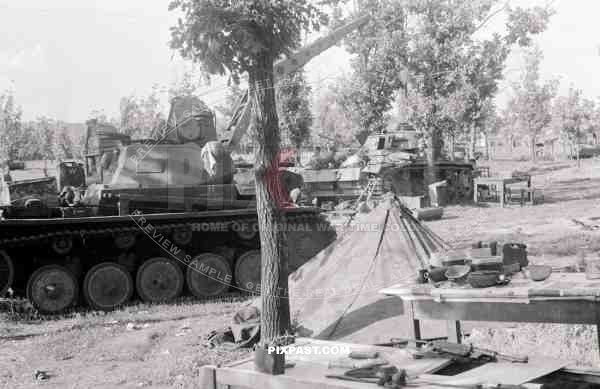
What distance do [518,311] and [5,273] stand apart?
9456mm

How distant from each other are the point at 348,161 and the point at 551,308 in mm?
21178

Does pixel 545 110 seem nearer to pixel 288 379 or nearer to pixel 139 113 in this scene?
pixel 139 113

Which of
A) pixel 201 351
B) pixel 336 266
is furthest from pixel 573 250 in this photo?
pixel 201 351

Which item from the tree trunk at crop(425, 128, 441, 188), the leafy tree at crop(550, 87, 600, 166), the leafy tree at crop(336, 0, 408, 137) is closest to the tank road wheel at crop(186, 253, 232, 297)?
the tree trunk at crop(425, 128, 441, 188)

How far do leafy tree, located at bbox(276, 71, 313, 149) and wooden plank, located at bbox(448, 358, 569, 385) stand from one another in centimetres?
2952

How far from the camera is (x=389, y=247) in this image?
9.25 meters

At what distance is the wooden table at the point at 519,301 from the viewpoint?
4.60 metres

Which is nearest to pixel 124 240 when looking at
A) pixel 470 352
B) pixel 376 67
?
pixel 470 352

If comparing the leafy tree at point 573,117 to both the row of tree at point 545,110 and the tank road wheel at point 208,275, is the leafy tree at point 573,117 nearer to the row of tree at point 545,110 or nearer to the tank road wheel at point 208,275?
the row of tree at point 545,110

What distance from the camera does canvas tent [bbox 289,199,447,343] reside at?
8.37 meters

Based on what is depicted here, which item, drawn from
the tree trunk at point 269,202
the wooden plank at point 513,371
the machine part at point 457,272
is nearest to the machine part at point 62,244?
the tree trunk at point 269,202

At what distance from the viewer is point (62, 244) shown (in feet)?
39.0

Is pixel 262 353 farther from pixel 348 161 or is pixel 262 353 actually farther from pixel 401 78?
pixel 401 78

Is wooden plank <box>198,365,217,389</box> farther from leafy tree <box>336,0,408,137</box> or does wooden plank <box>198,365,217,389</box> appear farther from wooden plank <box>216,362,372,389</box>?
leafy tree <box>336,0,408,137</box>
